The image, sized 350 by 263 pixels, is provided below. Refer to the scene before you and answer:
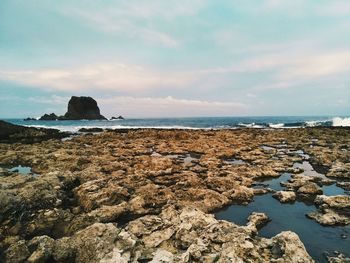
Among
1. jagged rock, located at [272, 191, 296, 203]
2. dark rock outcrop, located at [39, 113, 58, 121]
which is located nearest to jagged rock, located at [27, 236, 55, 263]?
jagged rock, located at [272, 191, 296, 203]

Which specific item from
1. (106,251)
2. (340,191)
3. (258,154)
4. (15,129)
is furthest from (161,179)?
(15,129)

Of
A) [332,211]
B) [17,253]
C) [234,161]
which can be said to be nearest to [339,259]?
[332,211]

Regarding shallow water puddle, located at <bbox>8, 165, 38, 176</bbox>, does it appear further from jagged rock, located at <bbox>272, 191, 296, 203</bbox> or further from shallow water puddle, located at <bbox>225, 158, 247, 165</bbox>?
jagged rock, located at <bbox>272, 191, 296, 203</bbox>

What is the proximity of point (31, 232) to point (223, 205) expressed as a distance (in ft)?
24.6

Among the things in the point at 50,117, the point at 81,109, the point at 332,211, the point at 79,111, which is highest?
the point at 81,109

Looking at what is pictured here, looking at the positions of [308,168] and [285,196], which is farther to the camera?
[308,168]

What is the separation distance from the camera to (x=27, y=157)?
68.2 ft

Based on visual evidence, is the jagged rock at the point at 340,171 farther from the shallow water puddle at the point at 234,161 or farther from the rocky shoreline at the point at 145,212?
the shallow water puddle at the point at 234,161

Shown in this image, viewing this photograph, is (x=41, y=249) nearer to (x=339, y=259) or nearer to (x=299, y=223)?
(x=339, y=259)

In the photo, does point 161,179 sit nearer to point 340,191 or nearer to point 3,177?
Answer: point 3,177

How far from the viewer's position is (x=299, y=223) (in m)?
10.0

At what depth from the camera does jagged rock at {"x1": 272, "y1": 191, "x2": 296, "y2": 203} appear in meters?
12.2

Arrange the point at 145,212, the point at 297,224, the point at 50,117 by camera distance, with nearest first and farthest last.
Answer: the point at 297,224, the point at 145,212, the point at 50,117

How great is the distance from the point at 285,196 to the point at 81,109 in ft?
558
